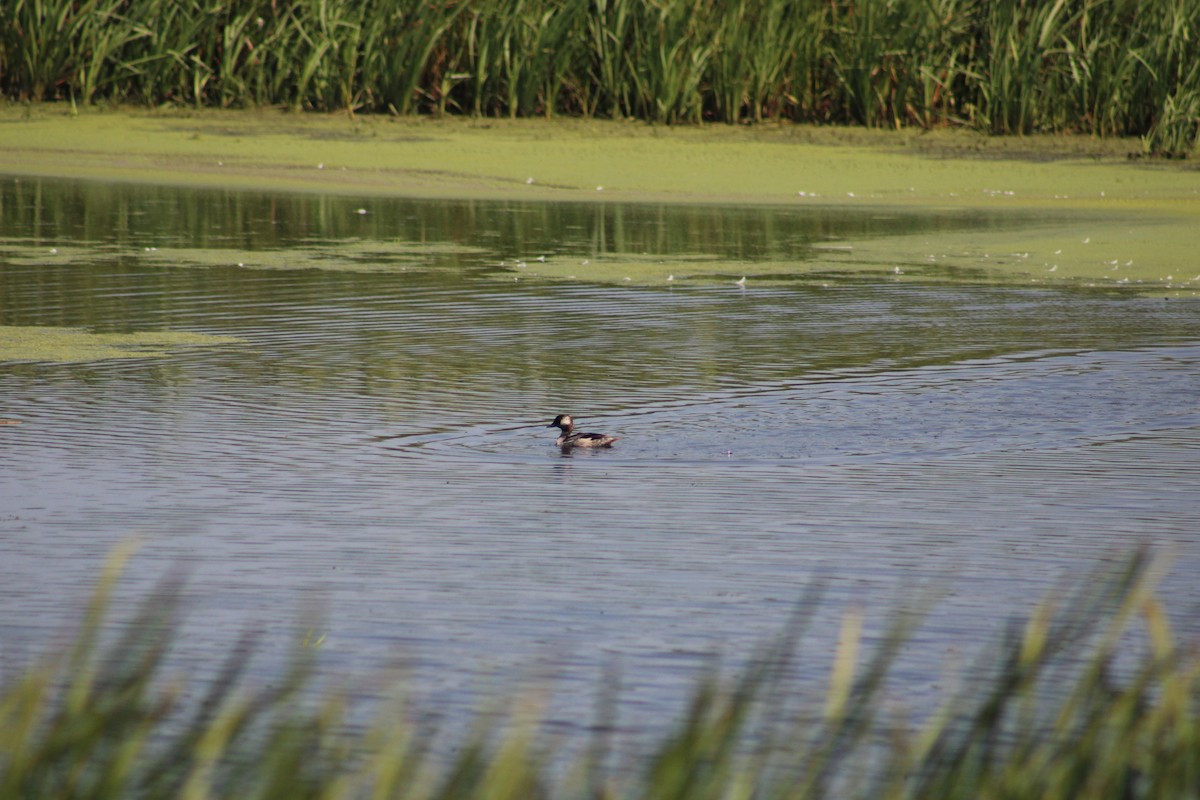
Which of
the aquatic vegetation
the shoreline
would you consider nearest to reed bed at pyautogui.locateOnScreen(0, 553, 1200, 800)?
the aquatic vegetation

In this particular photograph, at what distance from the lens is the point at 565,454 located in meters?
6.28

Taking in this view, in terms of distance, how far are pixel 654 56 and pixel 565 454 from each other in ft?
33.4

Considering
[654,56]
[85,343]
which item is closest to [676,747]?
[85,343]

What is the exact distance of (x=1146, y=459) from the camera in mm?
6367

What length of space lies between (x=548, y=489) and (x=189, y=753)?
3.80 m

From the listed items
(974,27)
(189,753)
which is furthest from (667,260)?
(189,753)

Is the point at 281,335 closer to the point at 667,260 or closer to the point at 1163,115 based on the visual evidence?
the point at 667,260

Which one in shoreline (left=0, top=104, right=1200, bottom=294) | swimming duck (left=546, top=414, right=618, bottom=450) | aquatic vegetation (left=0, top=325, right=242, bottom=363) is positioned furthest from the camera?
shoreline (left=0, top=104, right=1200, bottom=294)

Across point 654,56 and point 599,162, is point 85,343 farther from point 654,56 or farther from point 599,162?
point 654,56

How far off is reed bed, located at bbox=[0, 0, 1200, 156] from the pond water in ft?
16.1

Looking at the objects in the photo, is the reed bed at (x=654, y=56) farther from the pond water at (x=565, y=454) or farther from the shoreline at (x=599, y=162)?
the pond water at (x=565, y=454)

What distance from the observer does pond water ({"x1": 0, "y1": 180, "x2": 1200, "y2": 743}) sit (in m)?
4.44

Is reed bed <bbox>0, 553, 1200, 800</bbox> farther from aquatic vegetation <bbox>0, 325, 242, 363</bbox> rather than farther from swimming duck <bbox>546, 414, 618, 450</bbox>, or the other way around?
aquatic vegetation <bbox>0, 325, 242, 363</bbox>

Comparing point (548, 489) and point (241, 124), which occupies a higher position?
point (241, 124)
